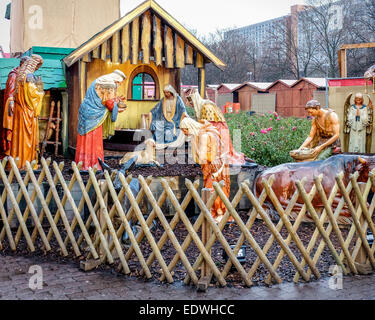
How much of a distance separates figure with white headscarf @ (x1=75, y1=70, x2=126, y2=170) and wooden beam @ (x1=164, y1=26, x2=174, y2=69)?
3.26 meters

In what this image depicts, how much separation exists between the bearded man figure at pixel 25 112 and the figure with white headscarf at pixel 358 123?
709 cm

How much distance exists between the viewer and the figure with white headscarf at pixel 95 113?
8.43m

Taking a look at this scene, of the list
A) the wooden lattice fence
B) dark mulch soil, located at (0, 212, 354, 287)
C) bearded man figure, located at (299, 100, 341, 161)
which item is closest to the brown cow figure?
dark mulch soil, located at (0, 212, 354, 287)

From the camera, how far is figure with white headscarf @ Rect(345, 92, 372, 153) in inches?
444

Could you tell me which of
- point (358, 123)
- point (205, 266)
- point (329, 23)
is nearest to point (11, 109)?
point (205, 266)

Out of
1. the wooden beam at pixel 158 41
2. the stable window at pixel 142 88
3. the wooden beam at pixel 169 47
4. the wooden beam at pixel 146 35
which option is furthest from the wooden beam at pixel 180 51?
the stable window at pixel 142 88

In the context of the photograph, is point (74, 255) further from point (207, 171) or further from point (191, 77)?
point (191, 77)

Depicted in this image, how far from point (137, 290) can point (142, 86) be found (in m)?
8.89

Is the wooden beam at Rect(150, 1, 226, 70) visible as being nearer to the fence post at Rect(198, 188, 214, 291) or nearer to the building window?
the building window

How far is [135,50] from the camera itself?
1131 cm

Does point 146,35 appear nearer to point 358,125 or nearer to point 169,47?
point 169,47

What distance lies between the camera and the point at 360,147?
457 inches

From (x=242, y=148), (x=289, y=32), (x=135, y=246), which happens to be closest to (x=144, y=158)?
(x=242, y=148)
